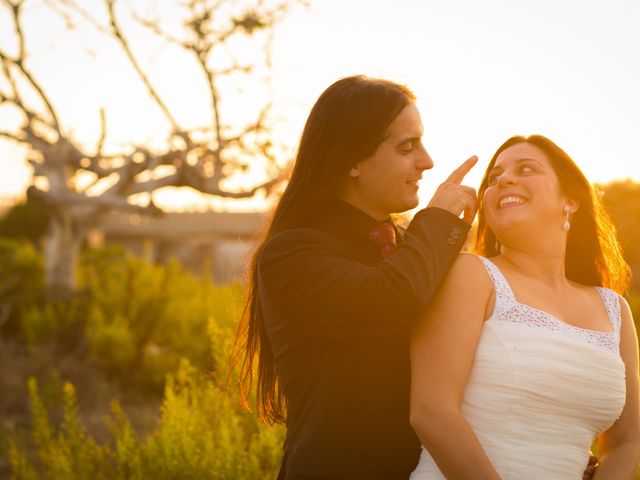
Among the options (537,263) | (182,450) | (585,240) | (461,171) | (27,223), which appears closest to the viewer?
(461,171)

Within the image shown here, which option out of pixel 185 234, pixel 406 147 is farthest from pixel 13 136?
pixel 185 234

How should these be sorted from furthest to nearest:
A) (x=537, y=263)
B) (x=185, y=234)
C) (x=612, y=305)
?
1. (x=185, y=234)
2. (x=612, y=305)
3. (x=537, y=263)

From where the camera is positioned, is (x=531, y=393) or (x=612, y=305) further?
(x=612, y=305)

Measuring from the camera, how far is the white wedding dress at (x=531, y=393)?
2656 mm

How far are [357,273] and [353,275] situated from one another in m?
0.01

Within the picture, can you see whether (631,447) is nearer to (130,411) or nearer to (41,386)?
(130,411)

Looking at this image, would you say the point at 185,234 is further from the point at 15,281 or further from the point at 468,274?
the point at 468,274

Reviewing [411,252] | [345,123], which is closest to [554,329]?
[411,252]

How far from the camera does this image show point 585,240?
3285 mm

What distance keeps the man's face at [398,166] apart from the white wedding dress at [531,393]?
448 millimetres

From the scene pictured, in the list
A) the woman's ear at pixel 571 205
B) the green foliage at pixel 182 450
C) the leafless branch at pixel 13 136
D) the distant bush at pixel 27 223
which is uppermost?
the woman's ear at pixel 571 205

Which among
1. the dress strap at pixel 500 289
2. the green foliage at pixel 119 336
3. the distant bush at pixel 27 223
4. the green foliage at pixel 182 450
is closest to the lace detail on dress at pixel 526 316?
the dress strap at pixel 500 289

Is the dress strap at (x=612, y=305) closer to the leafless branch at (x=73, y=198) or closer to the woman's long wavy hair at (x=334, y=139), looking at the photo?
the woman's long wavy hair at (x=334, y=139)

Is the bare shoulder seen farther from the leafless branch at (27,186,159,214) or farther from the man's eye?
the leafless branch at (27,186,159,214)
